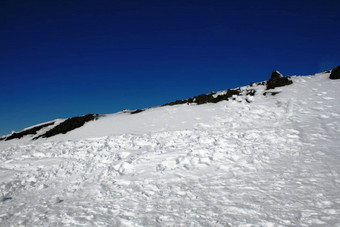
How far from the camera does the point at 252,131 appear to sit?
391 inches

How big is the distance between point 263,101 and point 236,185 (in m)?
9.72

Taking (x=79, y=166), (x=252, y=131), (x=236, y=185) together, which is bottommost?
Result: (x=236, y=185)

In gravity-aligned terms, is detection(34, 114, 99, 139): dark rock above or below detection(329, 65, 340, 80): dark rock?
below

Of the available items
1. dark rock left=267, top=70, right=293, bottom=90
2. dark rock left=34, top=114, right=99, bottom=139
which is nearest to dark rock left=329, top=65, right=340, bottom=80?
dark rock left=267, top=70, right=293, bottom=90

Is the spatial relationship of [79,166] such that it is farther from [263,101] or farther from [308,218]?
[263,101]

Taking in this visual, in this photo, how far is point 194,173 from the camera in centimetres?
693

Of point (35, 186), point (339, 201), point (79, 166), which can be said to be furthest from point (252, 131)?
point (35, 186)

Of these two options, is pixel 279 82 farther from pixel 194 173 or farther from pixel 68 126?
pixel 68 126

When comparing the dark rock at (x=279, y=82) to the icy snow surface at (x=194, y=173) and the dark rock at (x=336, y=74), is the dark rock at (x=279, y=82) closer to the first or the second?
the dark rock at (x=336, y=74)

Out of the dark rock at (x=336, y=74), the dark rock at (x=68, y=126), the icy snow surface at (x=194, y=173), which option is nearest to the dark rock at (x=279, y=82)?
the dark rock at (x=336, y=74)

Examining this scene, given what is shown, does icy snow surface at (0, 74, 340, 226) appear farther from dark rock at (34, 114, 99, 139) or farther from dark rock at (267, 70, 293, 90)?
dark rock at (267, 70, 293, 90)

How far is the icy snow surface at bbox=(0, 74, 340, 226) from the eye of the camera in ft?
15.4

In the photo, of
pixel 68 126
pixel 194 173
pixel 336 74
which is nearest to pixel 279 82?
pixel 336 74

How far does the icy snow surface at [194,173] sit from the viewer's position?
15.4ft
